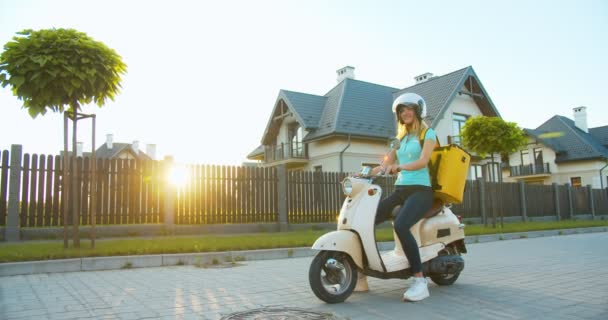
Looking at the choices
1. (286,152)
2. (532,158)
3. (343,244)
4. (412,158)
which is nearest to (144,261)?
(343,244)

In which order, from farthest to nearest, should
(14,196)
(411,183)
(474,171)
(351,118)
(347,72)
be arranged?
(474,171) → (347,72) → (351,118) → (14,196) → (411,183)

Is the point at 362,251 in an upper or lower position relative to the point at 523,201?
lower

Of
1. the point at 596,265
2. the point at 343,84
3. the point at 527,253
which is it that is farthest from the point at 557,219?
the point at 596,265

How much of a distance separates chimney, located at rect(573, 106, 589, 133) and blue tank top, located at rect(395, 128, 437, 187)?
144 ft

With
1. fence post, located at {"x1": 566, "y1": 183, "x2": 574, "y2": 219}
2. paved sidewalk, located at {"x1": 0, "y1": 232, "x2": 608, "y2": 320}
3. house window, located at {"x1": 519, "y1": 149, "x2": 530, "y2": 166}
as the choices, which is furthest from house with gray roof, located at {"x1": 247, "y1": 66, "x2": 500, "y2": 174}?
paved sidewalk, located at {"x1": 0, "y1": 232, "x2": 608, "y2": 320}

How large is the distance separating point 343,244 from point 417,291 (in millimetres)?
763

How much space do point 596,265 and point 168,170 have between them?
888 cm

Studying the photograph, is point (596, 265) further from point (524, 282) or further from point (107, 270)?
point (107, 270)

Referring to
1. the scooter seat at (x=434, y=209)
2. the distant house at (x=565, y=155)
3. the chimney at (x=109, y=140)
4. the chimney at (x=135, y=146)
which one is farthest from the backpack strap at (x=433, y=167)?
the chimney at (x=135, y=146)

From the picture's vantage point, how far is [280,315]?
329 cm

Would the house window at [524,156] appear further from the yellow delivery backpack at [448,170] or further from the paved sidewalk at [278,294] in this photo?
the yellow delivery backpack at [448,170]

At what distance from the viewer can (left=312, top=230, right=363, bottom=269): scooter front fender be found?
3783 millimetres

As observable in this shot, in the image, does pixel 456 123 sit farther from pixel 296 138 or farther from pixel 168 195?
pixel 168 195

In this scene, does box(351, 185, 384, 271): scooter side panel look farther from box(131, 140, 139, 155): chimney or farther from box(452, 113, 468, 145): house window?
box(131, 140, 139, 155): chimney
